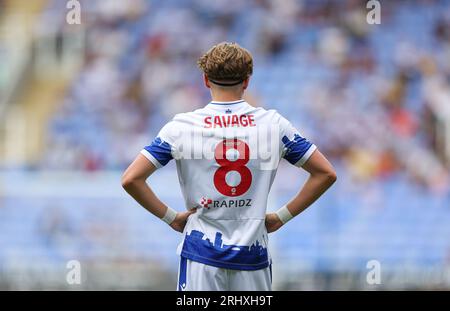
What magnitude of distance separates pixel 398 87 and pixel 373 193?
5.65ft

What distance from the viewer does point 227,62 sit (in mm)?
3973

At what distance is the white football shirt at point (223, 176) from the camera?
400 cm

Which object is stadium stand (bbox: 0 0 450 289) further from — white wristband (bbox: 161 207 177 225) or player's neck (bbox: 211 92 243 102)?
player's neck (bbox: 211 92 243 102)

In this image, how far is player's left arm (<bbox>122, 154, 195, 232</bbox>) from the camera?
404cm

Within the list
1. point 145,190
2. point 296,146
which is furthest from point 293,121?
point 145,190

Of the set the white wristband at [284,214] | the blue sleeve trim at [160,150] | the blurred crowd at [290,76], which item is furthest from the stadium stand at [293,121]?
the blue sleeve trim at [160,150]

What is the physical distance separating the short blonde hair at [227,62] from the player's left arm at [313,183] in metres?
0.52

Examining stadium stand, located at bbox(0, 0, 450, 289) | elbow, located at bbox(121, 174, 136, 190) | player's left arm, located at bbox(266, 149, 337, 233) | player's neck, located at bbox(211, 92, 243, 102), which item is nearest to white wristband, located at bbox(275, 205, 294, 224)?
player's left arm, located at bbox(266, 149, 337, 233)

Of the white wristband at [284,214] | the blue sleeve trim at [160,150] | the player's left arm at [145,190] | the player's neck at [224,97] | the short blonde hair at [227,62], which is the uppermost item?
the short blonde hair at [227,62]

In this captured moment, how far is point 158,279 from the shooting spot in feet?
36.3

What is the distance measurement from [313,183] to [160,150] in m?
0.73

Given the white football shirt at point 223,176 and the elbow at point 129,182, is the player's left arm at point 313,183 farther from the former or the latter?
the elbow at point 129,182

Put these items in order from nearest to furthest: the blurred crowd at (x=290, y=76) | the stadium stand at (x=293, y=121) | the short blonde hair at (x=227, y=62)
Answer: the short blonde hair at (x=227, y=62) → the stadium stand at (x=293, y=121) → the blurred crowd at (x=290, y=76)

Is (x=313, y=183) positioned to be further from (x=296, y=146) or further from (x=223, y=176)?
(x=223, y=176)
